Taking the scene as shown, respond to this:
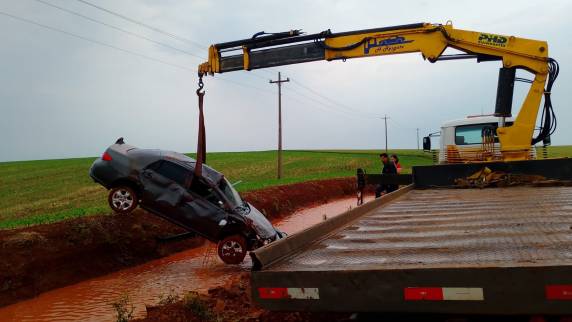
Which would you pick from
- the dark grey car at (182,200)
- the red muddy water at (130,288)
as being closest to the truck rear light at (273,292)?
the red muddy water at (130,288)

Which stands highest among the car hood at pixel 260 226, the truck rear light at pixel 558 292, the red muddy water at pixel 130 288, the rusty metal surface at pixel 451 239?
the rusty metal surface at pixel 451 239

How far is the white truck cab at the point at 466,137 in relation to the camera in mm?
11750

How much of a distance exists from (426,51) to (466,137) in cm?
234

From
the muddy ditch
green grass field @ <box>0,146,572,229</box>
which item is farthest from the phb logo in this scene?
green grass field @ <box>0,146,572,229</box>

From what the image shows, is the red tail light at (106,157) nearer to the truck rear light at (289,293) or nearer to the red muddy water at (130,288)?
the red muddy water at (130,288)

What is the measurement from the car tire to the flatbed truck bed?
600 cm

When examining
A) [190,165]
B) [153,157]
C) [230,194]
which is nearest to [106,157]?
[153,157]

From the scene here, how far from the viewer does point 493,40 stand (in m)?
11.6

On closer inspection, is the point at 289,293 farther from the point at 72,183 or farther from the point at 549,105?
the point at 72,183

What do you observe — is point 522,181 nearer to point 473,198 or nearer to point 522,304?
point 473,198

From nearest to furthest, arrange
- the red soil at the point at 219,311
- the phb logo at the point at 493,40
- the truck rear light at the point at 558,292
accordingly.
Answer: the truck rear light at the point at 558,292
the red soil at the point at 219,311
the phb logo at the point at 493,40

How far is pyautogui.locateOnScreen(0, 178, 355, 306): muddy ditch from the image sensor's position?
8.95 metres

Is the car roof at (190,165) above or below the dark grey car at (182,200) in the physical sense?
above

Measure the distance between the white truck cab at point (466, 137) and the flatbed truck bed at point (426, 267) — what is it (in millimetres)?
7078
